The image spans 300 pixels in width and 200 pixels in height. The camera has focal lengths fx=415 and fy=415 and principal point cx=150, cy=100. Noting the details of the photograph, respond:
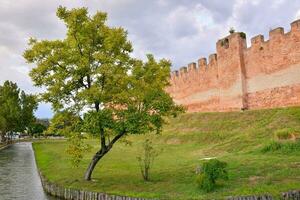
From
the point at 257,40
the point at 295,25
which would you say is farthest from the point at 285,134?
the point at 257,40

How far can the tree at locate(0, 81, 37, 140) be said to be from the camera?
70250 mm

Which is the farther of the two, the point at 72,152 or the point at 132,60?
the point at 132,60

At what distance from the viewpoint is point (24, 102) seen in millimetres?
79438

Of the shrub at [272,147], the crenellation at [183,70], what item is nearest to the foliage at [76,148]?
the shrub at [272,147]

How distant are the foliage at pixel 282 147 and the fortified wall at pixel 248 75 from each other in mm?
8403

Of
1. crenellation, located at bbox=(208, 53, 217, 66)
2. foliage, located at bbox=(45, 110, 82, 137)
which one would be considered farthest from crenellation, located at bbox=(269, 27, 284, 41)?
foliage, located at bbox=(45, 110, 82, 137)

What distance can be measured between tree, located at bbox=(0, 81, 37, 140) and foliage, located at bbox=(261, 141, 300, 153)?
53.7 metres

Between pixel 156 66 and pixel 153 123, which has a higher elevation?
pixel 156 66

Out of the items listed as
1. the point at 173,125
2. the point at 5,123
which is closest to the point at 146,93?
the point at 173,125

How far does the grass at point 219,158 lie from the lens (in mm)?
14984

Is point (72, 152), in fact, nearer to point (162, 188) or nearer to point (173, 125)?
point (162, 188)

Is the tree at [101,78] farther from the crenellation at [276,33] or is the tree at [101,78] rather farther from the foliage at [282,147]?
the crenellation at [276,33]

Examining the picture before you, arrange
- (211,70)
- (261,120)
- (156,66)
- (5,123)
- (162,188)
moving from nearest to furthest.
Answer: (162,188) < (156,66) < (261,120) < (211,70) < (5,123)

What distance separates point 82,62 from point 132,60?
2.41 m
